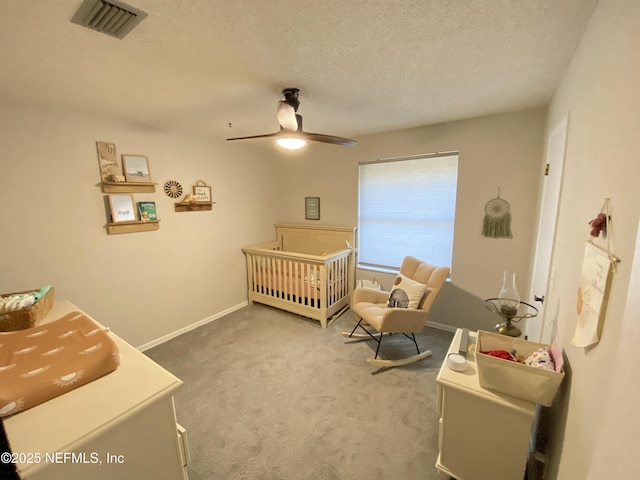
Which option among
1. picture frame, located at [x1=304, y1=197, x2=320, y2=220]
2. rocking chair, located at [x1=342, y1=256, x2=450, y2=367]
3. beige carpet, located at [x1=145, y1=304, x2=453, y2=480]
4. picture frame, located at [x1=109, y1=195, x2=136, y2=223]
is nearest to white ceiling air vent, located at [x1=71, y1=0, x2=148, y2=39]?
picture frame, located at [x1=109, y1=195, x2=136, y2=223]

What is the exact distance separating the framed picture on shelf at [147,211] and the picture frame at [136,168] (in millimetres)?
230

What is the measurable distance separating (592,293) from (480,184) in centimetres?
206

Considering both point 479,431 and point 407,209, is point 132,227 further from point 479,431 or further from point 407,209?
point 479,431

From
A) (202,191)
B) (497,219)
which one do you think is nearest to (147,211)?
(202,191)

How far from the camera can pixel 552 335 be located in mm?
1372

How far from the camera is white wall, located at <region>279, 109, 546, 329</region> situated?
2.42 meters

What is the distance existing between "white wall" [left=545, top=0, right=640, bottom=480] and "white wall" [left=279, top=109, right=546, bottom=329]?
3.87 ft

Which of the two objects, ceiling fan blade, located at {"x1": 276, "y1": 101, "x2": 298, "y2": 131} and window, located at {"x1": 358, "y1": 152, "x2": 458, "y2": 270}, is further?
window, located at {"x1": 358, "y1": 152, "x2": 458, "y2": 270}

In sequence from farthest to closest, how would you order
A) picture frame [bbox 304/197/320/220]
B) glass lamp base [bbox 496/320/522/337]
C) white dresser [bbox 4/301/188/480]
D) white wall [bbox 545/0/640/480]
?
1. picture frame [bbox 304/197/320/220]
2. glass lamp base [bbox 496/320/522/337]
3. white dresser [bbox 4/301/188/480]
4. white wall [bbox 545/0/640/480]

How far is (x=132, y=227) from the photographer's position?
255 cm

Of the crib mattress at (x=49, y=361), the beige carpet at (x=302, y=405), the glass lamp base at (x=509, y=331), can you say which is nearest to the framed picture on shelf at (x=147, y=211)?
the beige carpet at (x=302, y=405)

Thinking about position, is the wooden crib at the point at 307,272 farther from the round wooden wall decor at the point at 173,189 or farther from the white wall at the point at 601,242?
the white wall at the point at 601,242

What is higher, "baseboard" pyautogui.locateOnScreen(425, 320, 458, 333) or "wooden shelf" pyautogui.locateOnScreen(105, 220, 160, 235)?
"wooden shelf" pyautogui.locateOnScreen(105, 220, 160, 235)

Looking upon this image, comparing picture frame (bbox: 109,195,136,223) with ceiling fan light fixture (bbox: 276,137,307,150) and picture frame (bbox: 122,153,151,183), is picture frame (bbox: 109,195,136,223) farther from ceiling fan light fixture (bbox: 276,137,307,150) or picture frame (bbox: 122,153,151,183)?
ceiling fan light fixture (bbox: 276,137,307,150)
